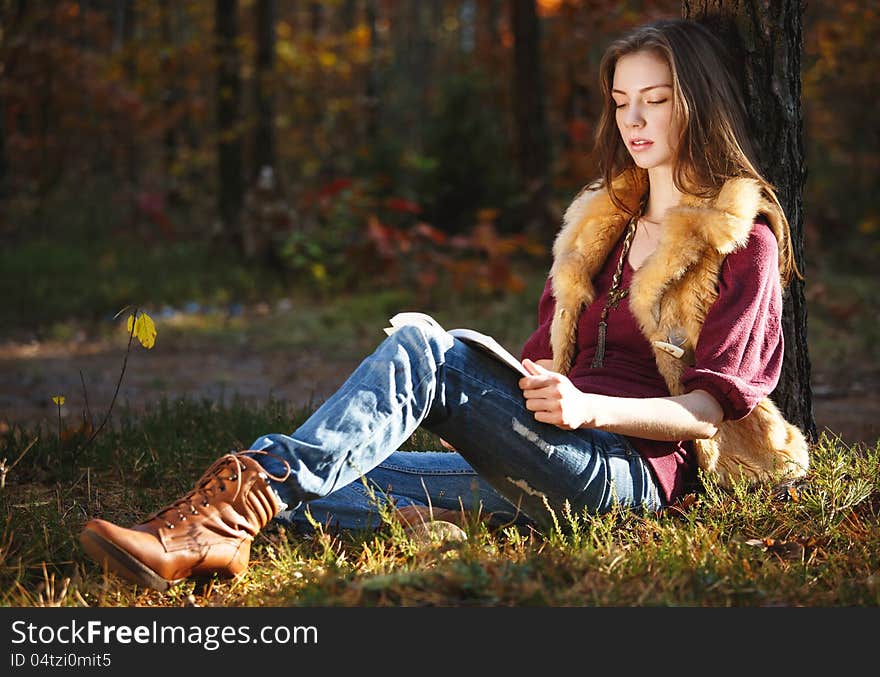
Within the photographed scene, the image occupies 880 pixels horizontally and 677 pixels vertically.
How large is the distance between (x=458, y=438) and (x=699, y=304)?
0.83 m

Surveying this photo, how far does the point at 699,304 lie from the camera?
2977 millimetres

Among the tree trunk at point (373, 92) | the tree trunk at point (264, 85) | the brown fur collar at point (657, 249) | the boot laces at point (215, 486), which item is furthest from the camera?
the tree trunk at point (373, 92)

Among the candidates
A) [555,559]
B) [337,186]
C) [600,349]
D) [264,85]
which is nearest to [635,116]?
[600,349]

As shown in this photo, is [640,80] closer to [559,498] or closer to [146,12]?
[559,498]

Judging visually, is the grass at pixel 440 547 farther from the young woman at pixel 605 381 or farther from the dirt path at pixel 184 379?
the dirt path at pixel 184 379

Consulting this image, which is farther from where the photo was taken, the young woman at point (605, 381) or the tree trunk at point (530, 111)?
the tree trunk at point (530, 111)

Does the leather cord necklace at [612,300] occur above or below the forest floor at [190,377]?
above

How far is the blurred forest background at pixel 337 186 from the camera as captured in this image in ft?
30.6

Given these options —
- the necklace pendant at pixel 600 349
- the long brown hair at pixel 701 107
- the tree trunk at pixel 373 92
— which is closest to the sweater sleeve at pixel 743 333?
the long brown hair at pixel 701 107

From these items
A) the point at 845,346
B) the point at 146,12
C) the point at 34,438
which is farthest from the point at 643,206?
the point at 146,12

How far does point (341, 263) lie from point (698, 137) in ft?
23.5

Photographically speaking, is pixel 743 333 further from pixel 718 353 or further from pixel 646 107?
pixel 646 107

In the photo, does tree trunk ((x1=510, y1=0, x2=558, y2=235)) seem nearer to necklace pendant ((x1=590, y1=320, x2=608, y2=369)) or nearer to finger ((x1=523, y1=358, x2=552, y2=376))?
necklace pendant ((x1=590, y1=320, x2=608, y2=369))

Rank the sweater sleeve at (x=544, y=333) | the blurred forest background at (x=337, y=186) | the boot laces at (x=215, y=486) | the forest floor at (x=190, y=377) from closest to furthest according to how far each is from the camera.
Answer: the boot laces at (x=215, y=486) → the sweater sleeve at (x=544, y=333) → the forest floor at (x=190, y=377) → the blurred forest background at (x=337, y=186)
